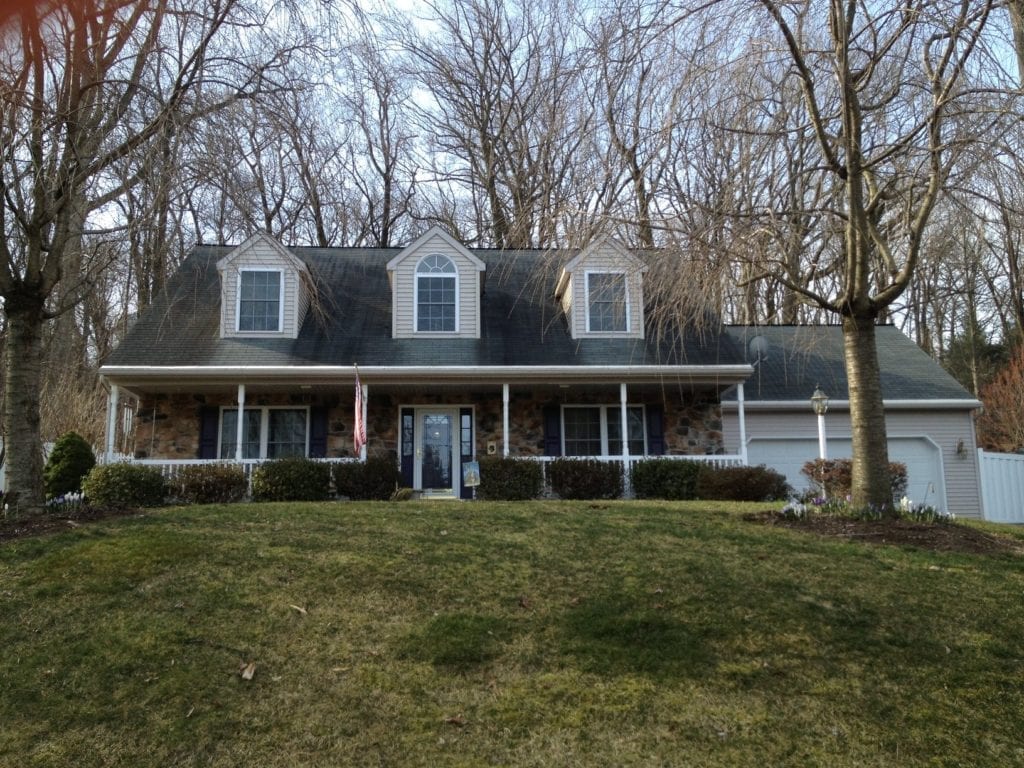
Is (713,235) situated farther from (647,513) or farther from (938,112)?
(647,513)

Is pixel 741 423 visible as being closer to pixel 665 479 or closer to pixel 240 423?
pixel 665 479

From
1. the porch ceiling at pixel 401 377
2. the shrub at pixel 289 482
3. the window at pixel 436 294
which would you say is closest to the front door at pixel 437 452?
the porch ceiling at pixel 401 377

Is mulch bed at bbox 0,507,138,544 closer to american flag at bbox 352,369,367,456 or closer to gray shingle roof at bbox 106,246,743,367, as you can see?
american flag at bbox 352,369,367,456

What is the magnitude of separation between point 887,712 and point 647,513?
15.2ft

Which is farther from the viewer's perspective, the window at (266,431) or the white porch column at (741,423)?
the window at (266,431)

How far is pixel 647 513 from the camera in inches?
353

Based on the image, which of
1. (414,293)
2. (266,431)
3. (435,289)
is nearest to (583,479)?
(435,289)

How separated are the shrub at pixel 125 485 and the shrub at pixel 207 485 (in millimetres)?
266

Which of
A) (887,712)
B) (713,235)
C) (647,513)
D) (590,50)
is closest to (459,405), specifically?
(647,513)

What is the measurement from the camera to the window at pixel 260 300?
14.1 metres

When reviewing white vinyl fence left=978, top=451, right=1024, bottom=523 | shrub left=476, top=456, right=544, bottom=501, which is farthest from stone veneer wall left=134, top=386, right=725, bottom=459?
white vinyl fence left=978, top=451, right=1024, bottom=523

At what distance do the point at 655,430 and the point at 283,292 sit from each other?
761 centimetres

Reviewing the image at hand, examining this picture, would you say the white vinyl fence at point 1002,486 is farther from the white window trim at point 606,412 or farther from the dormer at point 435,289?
the dormer at point 435,289

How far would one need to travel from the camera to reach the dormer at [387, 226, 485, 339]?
1436 centimetres
